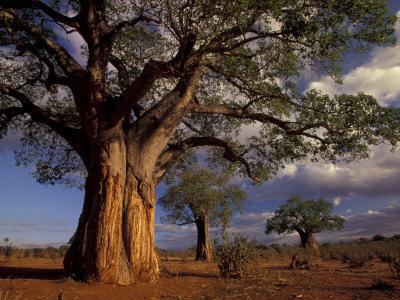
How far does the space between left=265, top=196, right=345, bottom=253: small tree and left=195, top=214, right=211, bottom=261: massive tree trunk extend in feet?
58.8

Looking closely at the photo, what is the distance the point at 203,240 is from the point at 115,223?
24.0m

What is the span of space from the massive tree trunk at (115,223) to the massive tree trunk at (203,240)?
21979mm

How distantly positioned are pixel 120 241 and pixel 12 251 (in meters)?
17.1

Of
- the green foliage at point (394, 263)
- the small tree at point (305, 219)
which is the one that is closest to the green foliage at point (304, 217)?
the small tree at point (305, 219)


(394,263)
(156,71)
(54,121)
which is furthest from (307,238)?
(156,71)

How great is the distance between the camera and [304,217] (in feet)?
167

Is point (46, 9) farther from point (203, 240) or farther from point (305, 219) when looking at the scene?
point (305, 219)

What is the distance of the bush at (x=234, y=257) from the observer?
1309 cm

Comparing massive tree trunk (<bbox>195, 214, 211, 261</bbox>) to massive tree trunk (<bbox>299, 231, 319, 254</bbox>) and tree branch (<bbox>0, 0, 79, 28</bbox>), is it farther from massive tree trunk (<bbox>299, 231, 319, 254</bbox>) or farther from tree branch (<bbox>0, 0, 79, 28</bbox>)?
tree branch (<bbox>0, 0, 79, 28</bbox>)

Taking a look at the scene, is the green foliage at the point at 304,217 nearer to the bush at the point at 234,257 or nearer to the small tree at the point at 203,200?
the small tree at the point at 203,200

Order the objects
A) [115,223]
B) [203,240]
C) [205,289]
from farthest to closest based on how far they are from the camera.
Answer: [203,240] → [115,223] → [205,289]

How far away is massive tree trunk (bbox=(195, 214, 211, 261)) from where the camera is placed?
112ft

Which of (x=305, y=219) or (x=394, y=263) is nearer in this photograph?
(x=394, y=263)

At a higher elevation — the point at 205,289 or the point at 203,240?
the point at 203,240
